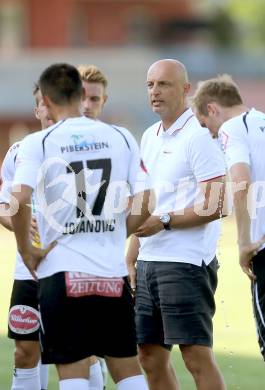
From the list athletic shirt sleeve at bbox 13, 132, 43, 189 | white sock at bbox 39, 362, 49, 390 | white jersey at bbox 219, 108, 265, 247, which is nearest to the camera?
athletic shirt sleeve at bbox 13, 132, 43, 189

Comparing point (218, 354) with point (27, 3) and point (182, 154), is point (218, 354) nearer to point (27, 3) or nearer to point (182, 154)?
point (182, 154)

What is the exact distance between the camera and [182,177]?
24.5 feet

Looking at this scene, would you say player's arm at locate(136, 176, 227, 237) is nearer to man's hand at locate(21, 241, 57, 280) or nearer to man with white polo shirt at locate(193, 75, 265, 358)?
man with white polo shirt at locate(193, 75, 265, 358)

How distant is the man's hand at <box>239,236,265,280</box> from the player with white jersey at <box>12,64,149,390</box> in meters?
0.90

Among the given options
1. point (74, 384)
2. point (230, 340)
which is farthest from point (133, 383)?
point (230, 340)

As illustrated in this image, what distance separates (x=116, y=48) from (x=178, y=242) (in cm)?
3861

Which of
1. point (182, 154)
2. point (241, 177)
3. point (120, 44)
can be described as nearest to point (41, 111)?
point (182, 154)

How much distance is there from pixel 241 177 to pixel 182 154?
1.80 feet

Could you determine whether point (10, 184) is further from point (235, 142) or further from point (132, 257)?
point (235, 142)

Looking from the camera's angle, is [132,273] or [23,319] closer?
[23,319]

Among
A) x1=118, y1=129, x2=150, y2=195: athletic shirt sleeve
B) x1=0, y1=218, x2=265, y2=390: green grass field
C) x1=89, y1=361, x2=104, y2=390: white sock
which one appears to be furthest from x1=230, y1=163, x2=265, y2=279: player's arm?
x1=0, y1=218, x2=265, y2=390: green grass field

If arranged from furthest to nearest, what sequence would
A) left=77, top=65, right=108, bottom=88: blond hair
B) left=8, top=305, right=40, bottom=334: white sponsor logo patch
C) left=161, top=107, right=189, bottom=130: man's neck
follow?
left=77, top=65, right=108, bottom=88: blond hair
left=8, top=305, right=40, bottom=334: white sponsor logo patch
left=161, top=107, right=189, bottom=130: man's neck

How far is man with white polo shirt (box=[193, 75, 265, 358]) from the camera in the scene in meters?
7.04

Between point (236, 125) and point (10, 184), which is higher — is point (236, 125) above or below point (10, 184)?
above
